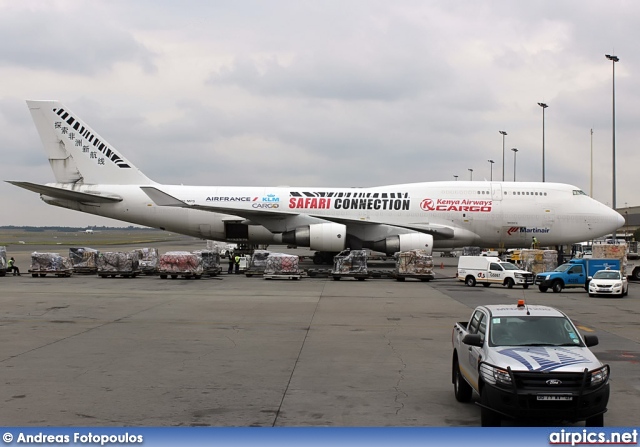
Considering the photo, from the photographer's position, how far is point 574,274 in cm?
Result: 3272

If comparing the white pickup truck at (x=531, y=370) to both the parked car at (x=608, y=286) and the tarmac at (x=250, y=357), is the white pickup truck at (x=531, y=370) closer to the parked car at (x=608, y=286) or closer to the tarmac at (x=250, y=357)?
the tarmac at (x=250, y=357)

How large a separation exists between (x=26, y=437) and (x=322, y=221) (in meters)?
35.3

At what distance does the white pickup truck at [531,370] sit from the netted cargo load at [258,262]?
97.3 ft

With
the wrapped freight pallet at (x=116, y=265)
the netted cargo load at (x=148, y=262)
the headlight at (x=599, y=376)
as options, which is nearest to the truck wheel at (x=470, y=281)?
the netted cargo load at (x=148, y=262)

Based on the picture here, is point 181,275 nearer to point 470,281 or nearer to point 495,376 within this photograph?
point 470,281

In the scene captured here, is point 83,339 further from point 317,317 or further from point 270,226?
point 270,226

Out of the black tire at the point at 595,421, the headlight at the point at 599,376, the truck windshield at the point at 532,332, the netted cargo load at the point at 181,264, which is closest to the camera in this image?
the headlight at the point at 599,376

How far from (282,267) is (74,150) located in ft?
56.0

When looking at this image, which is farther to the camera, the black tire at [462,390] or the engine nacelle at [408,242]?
the engine nacelle at [408,242]

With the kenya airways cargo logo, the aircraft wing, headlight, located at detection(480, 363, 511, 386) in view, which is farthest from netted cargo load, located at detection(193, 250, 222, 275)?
headlight, located at detection(480, 363, 511, 386)

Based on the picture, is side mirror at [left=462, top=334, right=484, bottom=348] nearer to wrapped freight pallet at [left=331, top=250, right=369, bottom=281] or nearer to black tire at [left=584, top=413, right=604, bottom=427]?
black tire at [left=584, top=413, right=604, bottom=427]

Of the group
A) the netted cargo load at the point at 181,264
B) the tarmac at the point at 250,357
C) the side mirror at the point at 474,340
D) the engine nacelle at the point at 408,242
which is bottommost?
the tarmac at the point at 250,357

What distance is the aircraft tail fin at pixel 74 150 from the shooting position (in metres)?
43.7

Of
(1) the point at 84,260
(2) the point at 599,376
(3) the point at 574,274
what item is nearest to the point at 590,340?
(2) the point at 599,376
